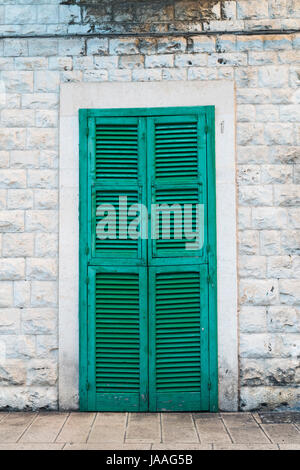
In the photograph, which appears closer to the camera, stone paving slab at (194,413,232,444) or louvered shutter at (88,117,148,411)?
stone paving slab at (194,413,232,444)

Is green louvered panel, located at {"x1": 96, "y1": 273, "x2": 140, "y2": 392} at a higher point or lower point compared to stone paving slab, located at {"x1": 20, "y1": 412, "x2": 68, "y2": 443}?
higher

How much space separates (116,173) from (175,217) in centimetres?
68

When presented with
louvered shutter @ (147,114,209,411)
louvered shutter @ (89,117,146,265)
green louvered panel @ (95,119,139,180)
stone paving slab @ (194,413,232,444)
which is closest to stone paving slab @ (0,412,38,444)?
louvered shutter @ (147,114,209,411)

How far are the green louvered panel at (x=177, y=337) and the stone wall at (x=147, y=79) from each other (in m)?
0.41

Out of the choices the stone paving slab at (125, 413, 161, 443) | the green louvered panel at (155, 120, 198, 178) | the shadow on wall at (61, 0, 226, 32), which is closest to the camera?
the stone paving slab at (125, 413, 161, 443)

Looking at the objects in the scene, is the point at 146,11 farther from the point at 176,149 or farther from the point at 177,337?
the point at 177,337

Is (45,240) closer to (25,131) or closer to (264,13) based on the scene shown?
(25,131)

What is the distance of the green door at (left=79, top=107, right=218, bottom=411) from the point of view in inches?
180

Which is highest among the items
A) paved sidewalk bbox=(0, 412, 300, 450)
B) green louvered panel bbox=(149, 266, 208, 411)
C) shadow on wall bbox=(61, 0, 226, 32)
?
shadow on wall bbox=(61, 0, 226, 32)

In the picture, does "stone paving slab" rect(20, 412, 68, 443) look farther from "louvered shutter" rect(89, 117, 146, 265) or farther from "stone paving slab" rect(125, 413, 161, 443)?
"louvered shutter" rect(89, 117, 146, 265)

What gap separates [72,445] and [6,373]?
1.17m

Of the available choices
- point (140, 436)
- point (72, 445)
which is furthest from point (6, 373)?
point (140, 436)

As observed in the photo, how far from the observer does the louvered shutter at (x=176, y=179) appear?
4.62 meters

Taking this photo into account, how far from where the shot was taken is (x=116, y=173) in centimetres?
468
